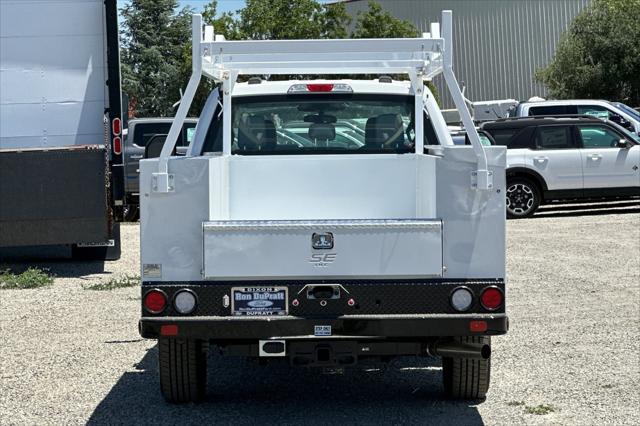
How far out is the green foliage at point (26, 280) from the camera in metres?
12.9

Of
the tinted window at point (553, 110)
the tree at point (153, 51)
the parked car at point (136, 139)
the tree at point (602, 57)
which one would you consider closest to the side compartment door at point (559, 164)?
the tinted window at point (553, 110)

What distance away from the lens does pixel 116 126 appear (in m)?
13.2

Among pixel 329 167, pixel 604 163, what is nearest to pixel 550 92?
pixel 604 163

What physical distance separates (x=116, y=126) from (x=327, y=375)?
5966 millimetres

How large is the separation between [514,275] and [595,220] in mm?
6064

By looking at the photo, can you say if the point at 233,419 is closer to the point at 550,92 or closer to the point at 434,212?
the point at 434,212

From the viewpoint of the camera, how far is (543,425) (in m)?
6.74

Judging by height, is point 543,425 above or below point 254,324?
below

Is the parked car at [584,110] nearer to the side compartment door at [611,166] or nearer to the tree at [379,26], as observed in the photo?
the side compartment door at [611,166]

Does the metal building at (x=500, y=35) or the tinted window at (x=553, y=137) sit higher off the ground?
the metal building at (x=500, y=35)

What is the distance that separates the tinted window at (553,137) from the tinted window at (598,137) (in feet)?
0.84

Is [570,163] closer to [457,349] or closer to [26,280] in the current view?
[26,280]

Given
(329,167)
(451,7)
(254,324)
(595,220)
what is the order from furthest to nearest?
1. (451,7)
2. (595,220)
3. (329,167)
4. (254,324)

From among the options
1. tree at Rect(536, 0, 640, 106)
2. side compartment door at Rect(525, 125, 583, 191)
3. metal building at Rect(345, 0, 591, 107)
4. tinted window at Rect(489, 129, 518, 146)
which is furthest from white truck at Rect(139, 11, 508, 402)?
metal building at Rect(345, 0, 591, 107)
